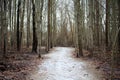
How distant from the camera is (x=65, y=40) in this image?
132ft

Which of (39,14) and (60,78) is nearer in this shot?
(60,78)

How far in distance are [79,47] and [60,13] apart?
2713 cm

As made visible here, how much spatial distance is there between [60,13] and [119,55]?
103ft

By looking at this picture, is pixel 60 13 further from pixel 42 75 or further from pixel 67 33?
pixel 42 75

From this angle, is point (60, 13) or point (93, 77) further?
point (60, 13)

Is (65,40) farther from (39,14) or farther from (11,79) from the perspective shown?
(11,79)

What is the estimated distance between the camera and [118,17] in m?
10.6

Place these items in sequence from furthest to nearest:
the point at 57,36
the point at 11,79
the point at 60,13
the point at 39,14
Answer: the point at 60,13
the point at 57,36
the point at 39,14
the point at 11,79

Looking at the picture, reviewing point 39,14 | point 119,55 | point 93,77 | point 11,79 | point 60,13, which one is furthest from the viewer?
point 60,13

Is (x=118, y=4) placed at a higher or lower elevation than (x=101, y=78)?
higher

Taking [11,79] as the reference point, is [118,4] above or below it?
above

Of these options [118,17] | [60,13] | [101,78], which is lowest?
[101,78]

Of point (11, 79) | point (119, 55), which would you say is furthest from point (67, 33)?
point (11, 79)

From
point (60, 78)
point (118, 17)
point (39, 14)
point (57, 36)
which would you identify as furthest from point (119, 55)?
point (57, 36)
